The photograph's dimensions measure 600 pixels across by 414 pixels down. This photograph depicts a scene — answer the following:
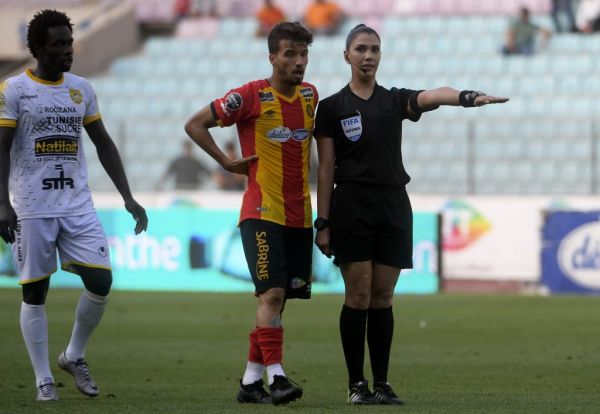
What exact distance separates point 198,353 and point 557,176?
1145 centimetres

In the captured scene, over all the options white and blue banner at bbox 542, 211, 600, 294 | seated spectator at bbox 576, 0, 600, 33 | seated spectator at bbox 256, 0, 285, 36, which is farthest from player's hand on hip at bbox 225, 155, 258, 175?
seated spectator at bbox 256, 0, 285, 36

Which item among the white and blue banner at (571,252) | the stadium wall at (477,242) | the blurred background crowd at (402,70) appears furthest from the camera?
the blurred background crowd at (402,70)

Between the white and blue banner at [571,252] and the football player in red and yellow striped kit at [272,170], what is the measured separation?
1151 centimetres

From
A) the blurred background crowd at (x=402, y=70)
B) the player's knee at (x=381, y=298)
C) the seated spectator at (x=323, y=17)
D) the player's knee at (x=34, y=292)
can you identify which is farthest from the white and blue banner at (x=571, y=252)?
the player's knee at (x=34, y=292)

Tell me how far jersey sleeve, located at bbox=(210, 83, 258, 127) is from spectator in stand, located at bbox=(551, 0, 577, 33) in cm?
1856

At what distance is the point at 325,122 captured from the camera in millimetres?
7758

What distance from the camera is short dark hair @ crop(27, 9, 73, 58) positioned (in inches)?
312

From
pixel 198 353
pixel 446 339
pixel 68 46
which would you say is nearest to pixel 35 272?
pixel 68 46

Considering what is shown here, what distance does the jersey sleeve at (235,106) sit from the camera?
7.69 meters

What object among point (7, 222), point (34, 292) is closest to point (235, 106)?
point (7, 222)

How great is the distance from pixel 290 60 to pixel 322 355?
420cm

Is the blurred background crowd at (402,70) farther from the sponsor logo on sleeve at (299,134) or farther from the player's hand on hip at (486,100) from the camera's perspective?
the player's hand on hip at (486,100)

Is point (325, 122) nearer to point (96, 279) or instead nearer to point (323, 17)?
point (96, 279)

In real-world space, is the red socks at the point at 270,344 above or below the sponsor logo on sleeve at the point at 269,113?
below
